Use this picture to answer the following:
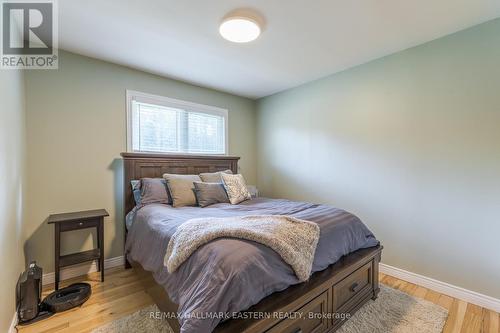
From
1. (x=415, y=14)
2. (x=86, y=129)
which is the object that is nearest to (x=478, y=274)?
(x=415, y=14)

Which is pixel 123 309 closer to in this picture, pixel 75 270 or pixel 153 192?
pixel 75 270

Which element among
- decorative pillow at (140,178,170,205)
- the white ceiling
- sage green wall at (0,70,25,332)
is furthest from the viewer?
decorative pillow at (140,178,170,205)

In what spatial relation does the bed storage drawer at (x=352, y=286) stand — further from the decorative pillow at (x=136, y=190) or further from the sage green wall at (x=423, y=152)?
the decorative pillow at (x=136, y=190)

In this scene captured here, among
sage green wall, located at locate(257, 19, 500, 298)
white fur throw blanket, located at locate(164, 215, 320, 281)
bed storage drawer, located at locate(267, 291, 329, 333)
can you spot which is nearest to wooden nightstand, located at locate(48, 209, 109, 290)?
white fur throw blanket, located at locate(164, 215, 320, 281)

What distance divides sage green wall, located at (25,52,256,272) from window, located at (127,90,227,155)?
13 centimetres

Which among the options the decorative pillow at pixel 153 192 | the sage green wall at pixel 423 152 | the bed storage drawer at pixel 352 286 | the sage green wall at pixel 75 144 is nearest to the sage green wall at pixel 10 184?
the sage green wall at pixel 75 144

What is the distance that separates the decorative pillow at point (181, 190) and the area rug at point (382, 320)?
103 cm

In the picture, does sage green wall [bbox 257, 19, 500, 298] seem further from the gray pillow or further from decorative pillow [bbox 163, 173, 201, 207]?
decorative pillow [bbox 163, 173, 201, 207]

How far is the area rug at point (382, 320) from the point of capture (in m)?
1.67

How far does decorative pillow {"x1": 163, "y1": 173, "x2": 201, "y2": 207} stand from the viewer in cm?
256

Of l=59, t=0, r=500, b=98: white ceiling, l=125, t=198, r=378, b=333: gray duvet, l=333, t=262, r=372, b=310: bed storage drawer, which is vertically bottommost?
l=333, t=262, r=372, b=310: bed storage drawer

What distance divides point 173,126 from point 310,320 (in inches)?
114

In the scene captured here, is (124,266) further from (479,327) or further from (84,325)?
(479,327)

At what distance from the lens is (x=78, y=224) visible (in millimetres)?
2281
